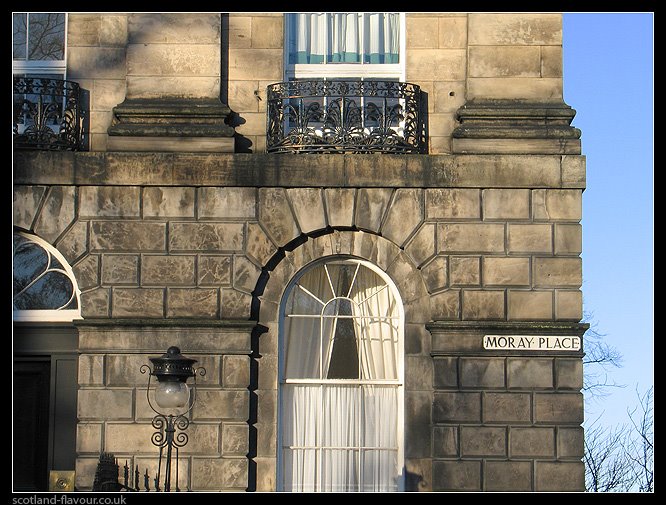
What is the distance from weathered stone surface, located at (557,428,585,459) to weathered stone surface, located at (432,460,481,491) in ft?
3.23

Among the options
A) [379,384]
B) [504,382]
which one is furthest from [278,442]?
[504,382]

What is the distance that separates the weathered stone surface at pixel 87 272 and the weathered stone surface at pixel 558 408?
5467mm

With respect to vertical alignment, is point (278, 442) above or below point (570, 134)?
below

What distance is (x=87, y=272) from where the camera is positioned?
57.9 feet

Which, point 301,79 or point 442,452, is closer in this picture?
point 442,452

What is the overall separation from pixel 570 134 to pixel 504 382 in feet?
10.2

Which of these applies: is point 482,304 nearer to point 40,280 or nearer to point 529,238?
point 529,238

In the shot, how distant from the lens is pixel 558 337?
686 inches

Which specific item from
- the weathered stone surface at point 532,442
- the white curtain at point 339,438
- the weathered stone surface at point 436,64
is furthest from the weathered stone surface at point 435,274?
the weathered stone surface at point 436,64

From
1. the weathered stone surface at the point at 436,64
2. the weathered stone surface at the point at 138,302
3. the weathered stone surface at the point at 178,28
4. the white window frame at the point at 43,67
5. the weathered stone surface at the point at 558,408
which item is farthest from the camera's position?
the white window frame at the point at 43,67

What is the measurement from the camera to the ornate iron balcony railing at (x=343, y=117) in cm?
1783

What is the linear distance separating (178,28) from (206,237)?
2.64m

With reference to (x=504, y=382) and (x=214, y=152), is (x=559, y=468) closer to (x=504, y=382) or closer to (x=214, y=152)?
(x=504, y=382)

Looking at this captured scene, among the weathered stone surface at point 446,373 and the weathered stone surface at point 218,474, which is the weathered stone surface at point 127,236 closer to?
the weathered stone surface at point 218,474
